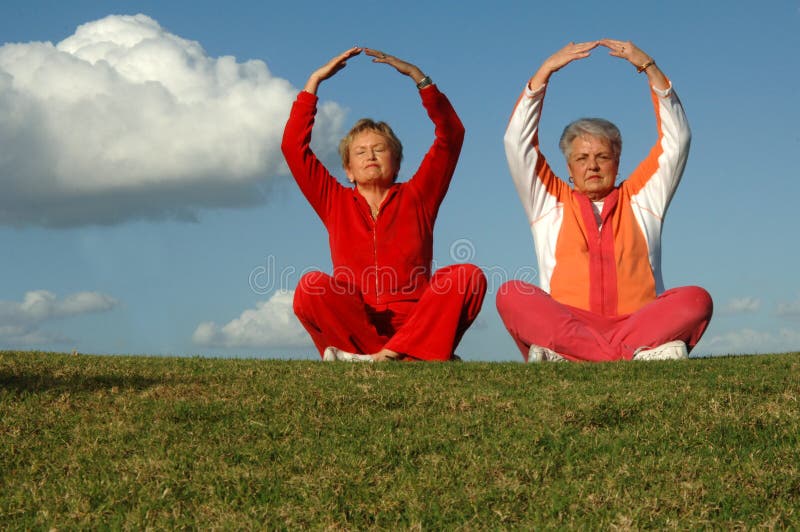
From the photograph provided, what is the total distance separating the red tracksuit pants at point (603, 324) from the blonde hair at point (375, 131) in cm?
157

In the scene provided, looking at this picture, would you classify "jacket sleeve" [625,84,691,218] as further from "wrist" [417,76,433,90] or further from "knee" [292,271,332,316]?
"knee" [292,271,332,316]

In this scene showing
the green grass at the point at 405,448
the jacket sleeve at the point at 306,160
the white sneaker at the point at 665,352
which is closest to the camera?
the green grass at the point at 405,448

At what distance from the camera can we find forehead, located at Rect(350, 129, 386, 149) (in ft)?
26.2

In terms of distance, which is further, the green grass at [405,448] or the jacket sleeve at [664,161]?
the jacket sleeve at [664,161]

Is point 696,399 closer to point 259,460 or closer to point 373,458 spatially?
point 373,458

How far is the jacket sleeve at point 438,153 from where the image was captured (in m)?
7.57

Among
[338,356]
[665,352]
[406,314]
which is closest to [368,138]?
[406,314]

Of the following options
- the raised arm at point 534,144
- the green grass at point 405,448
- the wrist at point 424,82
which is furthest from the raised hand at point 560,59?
the green grass at point 405,448

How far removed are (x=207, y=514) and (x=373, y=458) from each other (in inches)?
35.5

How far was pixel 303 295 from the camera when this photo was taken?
24.9ft

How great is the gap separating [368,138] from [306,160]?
564 mm

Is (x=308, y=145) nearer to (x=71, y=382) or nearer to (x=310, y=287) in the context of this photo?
(x=310, y=287)

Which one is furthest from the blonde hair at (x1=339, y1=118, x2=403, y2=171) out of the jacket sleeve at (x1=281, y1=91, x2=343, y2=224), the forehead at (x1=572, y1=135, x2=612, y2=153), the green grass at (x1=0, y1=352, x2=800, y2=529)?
the green grass at (x1=0, y1=352, x2=800, y2=529)

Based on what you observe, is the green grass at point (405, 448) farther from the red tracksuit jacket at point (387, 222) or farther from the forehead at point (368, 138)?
the forehead at point (368, 138)
